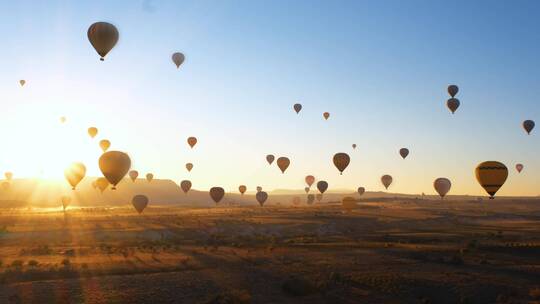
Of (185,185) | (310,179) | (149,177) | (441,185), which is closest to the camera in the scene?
(441,185)

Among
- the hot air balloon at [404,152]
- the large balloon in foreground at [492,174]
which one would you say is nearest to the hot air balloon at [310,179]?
the hot air balloon at [404,152]

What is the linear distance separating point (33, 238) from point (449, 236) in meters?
49.6

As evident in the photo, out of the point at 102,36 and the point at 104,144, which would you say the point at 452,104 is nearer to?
the point at 102,36

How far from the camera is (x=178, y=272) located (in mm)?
33875

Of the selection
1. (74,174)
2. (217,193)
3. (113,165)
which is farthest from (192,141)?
(113,165)

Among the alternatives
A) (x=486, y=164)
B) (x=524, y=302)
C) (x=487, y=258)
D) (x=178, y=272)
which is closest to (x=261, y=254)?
(x=178, y=272)

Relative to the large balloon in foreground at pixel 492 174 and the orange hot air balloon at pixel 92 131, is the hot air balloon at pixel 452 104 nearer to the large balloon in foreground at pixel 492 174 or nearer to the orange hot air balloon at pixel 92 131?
the large balloon in foreground at pixel 492 174

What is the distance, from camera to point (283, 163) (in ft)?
300

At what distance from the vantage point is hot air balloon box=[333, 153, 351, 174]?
7556 centimetres

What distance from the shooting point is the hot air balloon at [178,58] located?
216 ft

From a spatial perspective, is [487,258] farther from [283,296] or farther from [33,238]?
[33,238]

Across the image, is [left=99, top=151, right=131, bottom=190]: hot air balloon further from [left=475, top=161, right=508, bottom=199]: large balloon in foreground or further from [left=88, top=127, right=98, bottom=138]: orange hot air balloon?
[left=475, top=161, right=508, bottom=199]: large balloon in foreground

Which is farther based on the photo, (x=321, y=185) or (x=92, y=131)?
(x=321, y=185)

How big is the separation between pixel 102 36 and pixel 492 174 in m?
40.7
